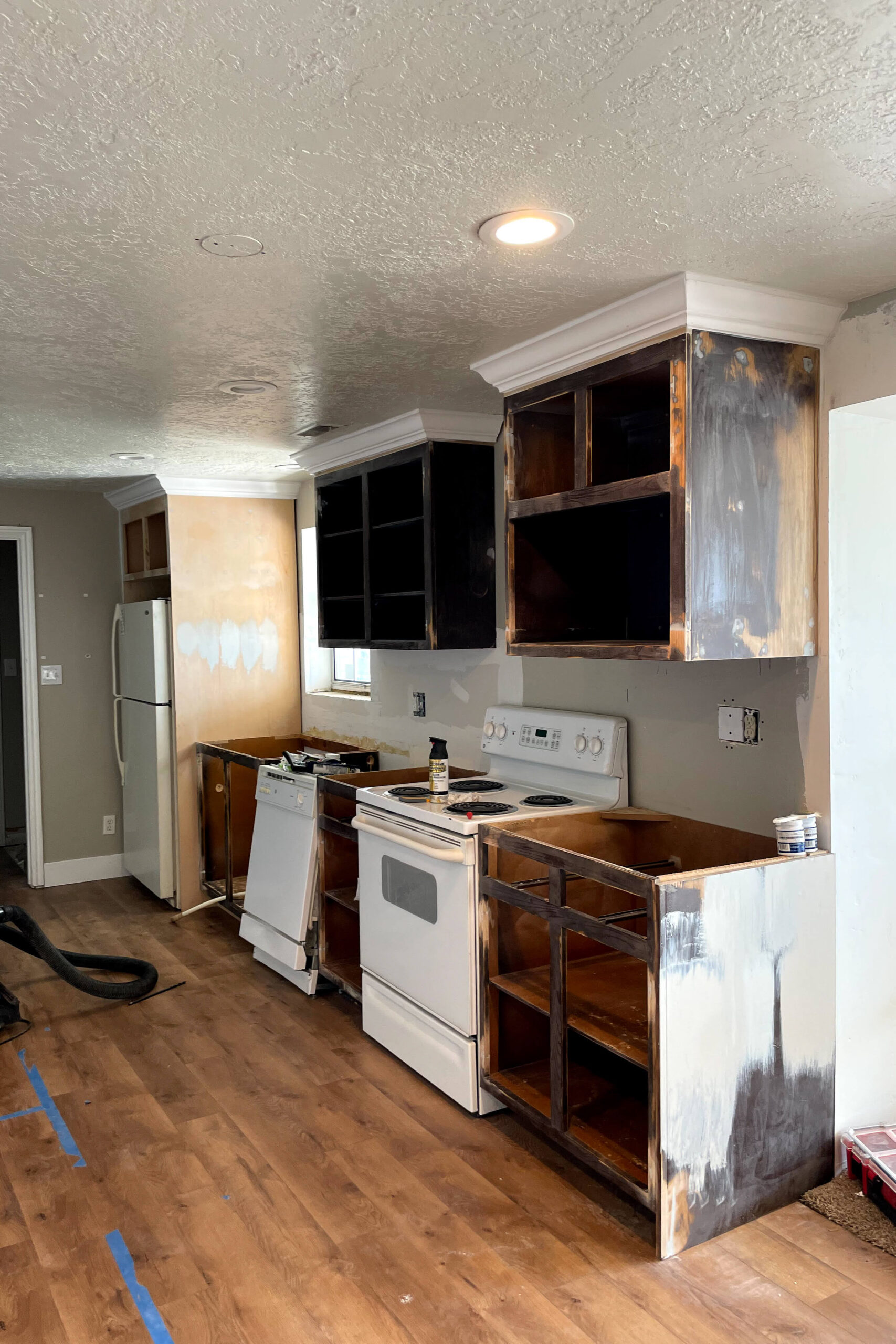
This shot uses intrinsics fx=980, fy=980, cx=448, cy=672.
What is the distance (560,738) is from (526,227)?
5.98ft

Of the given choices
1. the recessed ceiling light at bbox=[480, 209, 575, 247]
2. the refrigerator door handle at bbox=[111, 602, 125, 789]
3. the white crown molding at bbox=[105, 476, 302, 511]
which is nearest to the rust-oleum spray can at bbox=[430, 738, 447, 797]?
the recessed ceiling light at bbox=[480, 209, 575, 247]

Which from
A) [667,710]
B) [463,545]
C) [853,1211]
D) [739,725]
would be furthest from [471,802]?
[853,1211]

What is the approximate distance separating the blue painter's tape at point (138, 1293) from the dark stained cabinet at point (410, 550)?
85.0 inches

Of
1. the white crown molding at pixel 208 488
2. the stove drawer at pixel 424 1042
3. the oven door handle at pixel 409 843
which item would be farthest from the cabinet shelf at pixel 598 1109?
the white crown molding at pixel 208 488

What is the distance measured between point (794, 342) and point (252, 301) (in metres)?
1.36

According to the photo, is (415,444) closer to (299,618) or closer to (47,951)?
(299,618)

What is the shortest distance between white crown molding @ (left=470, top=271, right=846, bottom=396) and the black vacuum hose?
9.51ft

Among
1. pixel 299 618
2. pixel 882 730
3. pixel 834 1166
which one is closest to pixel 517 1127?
pixel 834 1166

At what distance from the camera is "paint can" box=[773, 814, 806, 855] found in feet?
8.13

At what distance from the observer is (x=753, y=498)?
2439mm

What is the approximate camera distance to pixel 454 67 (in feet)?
4.55

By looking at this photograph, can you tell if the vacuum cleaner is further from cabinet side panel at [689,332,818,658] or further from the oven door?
cabinet side panel at [689,332,818,658]

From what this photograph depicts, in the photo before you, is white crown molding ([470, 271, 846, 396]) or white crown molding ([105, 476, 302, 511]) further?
white crown molding ([105, 476, 302, 511])

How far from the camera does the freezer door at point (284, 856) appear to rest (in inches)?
157
